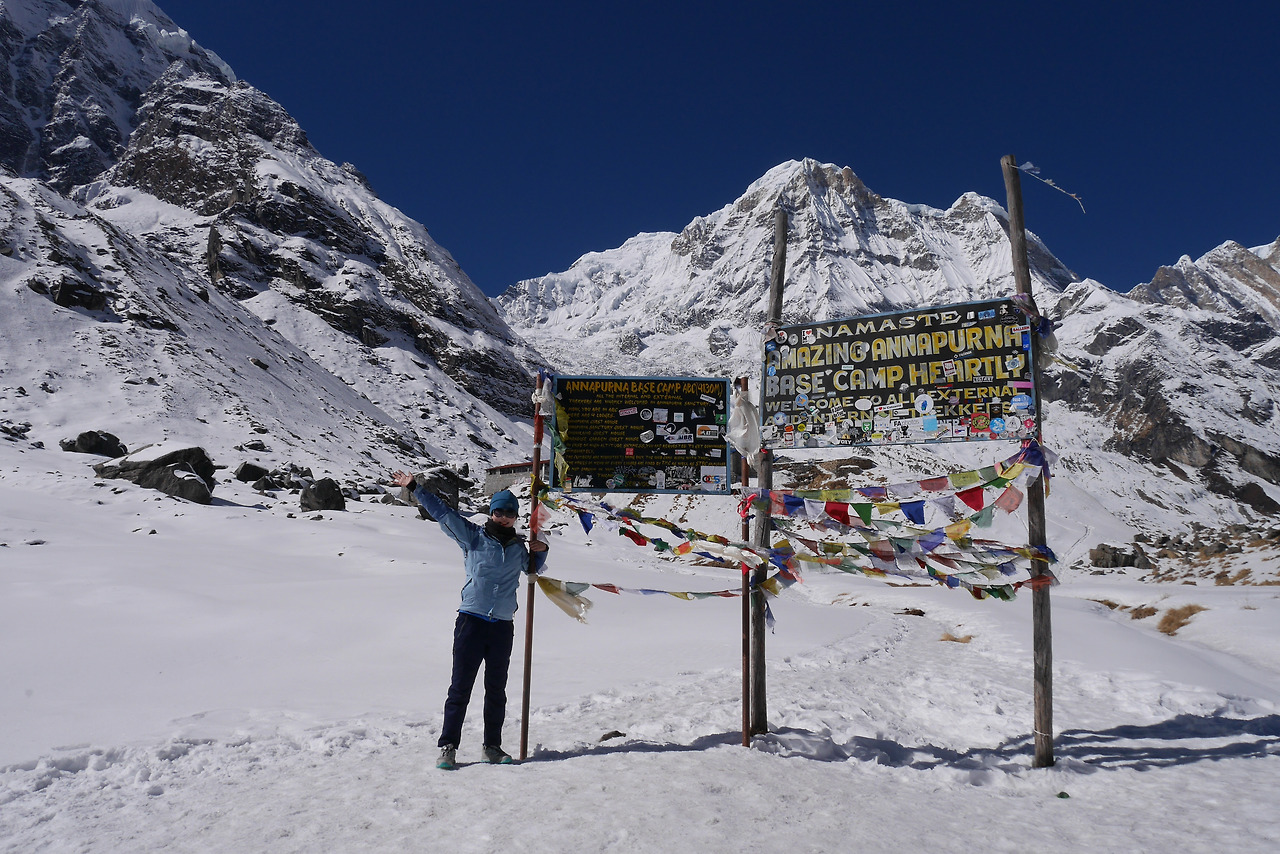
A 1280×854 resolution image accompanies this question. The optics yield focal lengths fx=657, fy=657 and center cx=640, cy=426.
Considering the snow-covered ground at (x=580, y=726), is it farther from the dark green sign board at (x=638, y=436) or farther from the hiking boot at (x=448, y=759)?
the dark green sign board at (x=638, y=436)

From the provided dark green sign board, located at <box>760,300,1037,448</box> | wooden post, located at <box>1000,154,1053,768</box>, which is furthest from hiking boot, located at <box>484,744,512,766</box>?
wooden post, located at <box>1000,154,1053,768</box>

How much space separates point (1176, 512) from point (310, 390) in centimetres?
9484

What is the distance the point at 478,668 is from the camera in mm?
5191

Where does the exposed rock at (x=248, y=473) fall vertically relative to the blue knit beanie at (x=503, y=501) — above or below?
above

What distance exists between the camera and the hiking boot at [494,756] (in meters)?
5.05

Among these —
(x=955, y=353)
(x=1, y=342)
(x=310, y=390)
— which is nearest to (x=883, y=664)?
(x=955, y=353)

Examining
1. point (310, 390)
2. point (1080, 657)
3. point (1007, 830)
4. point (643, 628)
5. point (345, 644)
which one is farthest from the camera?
point (310, 390)

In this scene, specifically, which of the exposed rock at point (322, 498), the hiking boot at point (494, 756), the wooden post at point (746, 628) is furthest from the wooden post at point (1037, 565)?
the exposed rock at point (322, 498)

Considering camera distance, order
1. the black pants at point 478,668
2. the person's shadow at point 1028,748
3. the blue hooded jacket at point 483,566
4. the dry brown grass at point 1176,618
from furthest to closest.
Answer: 1. the dry brown grass at point 1176,618
2. the person's shadow at point 1028,748
3. the blue hooded jacket at point 483,566
4. the black pants at point 478,668

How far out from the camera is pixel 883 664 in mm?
9555

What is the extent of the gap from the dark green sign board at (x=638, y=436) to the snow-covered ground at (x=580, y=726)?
7.63 ft

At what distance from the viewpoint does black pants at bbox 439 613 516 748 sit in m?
4.97

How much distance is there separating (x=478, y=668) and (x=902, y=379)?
4.54m

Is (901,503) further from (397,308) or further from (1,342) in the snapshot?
(397,308)
